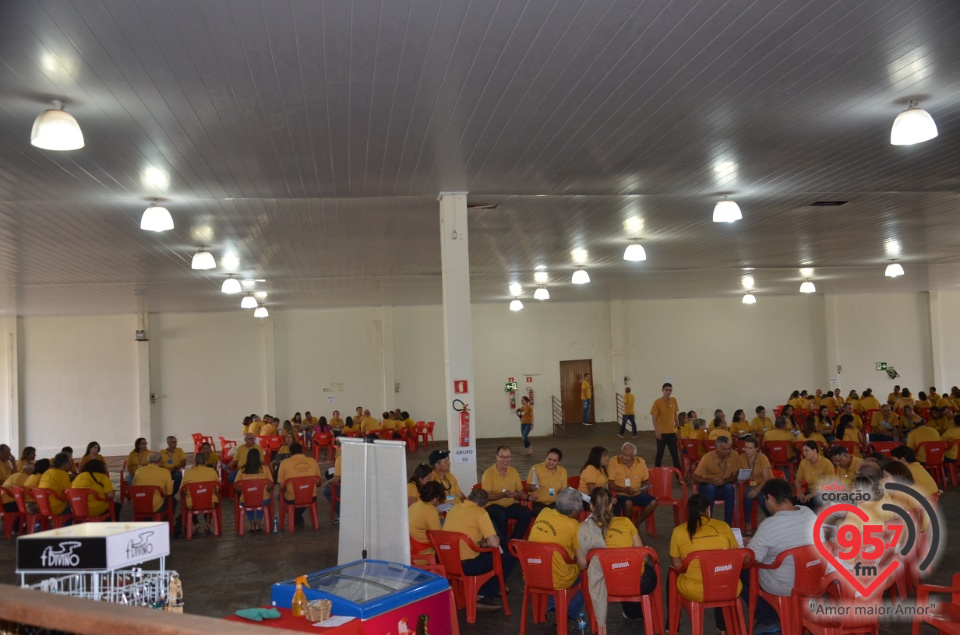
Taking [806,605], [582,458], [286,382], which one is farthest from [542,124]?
[286,382]

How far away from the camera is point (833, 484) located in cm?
759

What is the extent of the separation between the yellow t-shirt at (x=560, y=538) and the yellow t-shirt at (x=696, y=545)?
728 mm

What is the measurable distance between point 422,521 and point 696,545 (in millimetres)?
2372

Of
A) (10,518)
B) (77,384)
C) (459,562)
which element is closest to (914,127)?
(459,562)

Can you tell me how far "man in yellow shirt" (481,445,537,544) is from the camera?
7.91 metres

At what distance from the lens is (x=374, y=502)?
571 cm

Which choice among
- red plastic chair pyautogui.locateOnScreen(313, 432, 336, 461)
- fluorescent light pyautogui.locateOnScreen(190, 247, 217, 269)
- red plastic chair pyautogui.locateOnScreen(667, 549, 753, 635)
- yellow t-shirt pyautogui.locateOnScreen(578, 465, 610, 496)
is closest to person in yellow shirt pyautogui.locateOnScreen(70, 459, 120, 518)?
fluorescent light pyautogui.locateOnScreen(190, 247, 217, 269)

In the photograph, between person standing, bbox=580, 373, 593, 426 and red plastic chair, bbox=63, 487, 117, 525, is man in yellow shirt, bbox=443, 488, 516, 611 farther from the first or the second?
person standing, bbox=580, 373, 593, 426

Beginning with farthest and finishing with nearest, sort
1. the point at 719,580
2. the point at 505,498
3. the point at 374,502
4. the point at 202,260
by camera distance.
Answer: the point at 202,260 → the point at 505,498 → the point at 374,502 → the point at 719,580

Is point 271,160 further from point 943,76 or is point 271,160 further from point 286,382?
point 286,382

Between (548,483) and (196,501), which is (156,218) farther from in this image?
(548,483)

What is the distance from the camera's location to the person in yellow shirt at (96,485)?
9398mm

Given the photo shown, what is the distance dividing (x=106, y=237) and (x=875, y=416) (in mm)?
12985

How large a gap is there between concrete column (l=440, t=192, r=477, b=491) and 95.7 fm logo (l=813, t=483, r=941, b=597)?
12.8 ft
